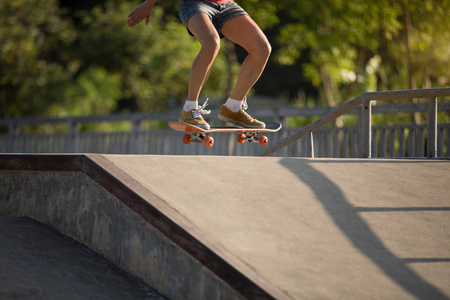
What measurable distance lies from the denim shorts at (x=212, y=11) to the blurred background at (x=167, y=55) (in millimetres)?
9530

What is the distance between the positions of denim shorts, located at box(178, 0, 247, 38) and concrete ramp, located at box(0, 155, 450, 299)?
141 cm

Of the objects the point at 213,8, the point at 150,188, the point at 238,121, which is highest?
the point at 213,8

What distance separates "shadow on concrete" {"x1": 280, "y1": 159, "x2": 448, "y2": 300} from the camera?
12.3 ft

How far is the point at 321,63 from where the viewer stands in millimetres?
16812

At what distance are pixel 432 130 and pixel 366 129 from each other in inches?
28.8

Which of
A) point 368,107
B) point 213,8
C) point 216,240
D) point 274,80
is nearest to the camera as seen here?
point 216,240

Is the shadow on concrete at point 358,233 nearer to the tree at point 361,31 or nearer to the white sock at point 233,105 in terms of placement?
the white sock at point 233,105

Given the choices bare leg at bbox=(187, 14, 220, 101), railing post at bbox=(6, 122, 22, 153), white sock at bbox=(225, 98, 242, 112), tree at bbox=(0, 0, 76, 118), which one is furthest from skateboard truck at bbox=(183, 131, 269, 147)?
tree at bbox=(0, 0, 76, 118)

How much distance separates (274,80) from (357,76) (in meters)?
21.4

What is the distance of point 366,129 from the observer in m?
7.23

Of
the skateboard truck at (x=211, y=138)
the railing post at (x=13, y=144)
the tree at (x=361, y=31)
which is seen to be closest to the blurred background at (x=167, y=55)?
the tree at (x=361, y=31)

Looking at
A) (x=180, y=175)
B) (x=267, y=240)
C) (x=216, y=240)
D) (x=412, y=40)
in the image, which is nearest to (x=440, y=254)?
(x=267, y=240)

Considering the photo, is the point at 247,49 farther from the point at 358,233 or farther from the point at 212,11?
the point at 358,233

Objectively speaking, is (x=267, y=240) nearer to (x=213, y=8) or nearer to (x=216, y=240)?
(x=216, y=240)
